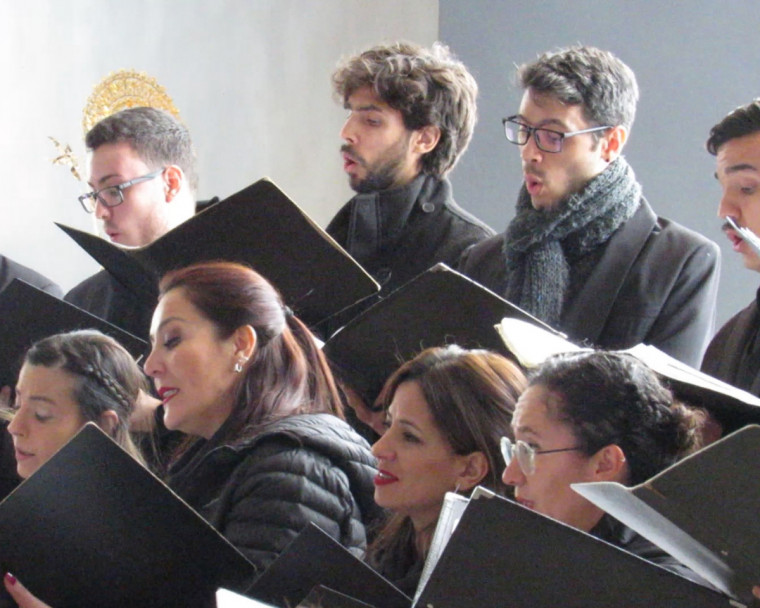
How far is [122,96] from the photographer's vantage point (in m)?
4.55

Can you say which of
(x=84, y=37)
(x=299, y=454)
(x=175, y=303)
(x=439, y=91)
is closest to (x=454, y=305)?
(x=299, y=454)

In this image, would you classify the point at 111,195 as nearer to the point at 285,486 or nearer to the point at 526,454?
the point at 285,486

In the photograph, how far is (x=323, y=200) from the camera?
16.3 ft

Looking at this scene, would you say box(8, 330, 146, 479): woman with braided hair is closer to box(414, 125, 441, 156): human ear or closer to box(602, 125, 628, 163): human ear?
box(414, 125, 441, 156): human ear

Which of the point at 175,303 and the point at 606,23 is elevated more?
the point at 606,23

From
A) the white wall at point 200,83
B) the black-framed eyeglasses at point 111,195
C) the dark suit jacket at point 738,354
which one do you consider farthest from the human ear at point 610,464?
the white wall at point 200,83

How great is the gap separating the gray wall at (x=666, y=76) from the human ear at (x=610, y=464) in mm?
2181

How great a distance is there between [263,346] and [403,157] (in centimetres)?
90

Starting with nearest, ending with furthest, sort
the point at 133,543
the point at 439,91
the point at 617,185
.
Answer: the point at 133,543, the point at 617,185, the point at 439,91

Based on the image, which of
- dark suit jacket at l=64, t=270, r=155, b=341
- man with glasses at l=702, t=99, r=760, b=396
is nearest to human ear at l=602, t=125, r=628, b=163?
man with glasses at l=702, t=99, r=760, b=396

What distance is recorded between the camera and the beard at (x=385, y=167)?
10.2ft

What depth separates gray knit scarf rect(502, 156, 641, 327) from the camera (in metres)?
2.58

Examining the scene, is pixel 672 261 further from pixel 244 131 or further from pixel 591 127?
pixel 244 131

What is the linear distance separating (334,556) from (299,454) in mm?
533
